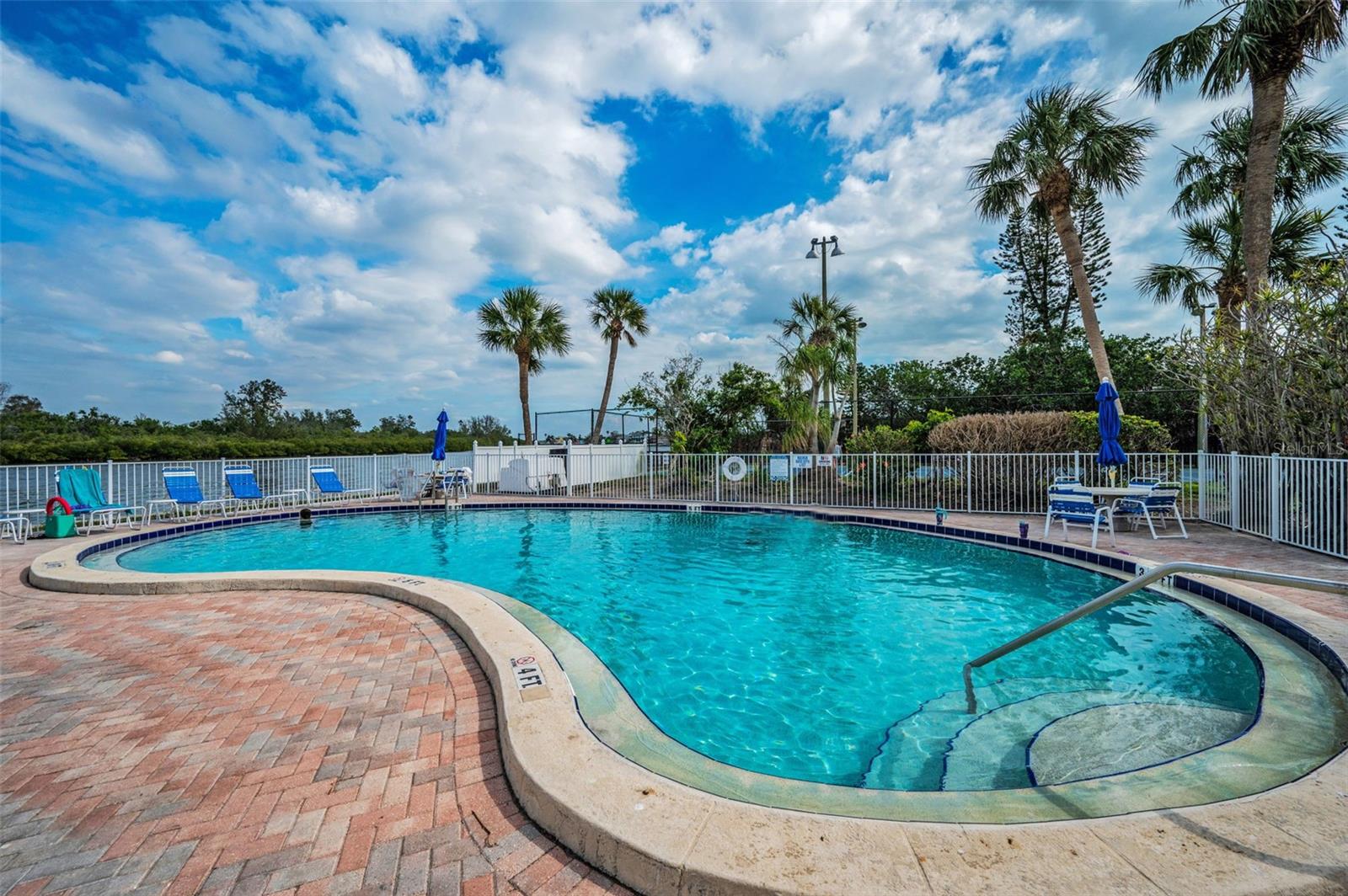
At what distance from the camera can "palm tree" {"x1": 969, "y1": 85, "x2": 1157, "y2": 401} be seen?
11562 millimetres

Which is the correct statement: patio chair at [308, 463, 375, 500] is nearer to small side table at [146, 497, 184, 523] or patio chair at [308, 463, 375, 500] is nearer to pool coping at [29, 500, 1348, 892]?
small side table at [146, 497, 184, 523]

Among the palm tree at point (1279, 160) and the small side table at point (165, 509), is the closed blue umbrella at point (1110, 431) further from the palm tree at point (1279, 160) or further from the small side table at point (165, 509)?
the small side table at point (165, 509)

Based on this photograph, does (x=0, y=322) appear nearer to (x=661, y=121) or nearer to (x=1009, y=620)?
(x=661, y=121)

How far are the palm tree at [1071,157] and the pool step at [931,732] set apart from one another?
10.2m

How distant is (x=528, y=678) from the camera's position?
298cm

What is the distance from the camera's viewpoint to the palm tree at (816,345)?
646 inches

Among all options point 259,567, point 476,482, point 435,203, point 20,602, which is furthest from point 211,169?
point 476,482

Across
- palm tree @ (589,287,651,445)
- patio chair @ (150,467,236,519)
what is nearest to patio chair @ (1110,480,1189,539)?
patio chair @ (150,467,236,519)

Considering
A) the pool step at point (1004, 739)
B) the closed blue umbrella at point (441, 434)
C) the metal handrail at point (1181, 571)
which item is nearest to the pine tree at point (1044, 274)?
the closed blue umbrella at point (441, 434)

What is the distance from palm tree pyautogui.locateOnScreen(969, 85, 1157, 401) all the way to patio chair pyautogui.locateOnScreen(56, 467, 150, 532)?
1878 cm

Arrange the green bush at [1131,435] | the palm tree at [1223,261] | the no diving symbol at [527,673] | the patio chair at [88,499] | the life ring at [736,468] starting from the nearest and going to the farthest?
1. the no diving symbol at [527,673]
2. the patio chair at [88,499]
3. the green bush at [1131,435]
4. the palm tree at [1223,261]
5. the life ring at [736,468]

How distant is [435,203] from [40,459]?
12832 mm

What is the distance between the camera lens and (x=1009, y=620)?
16.5 feet

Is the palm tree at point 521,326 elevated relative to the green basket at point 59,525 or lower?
elevated
